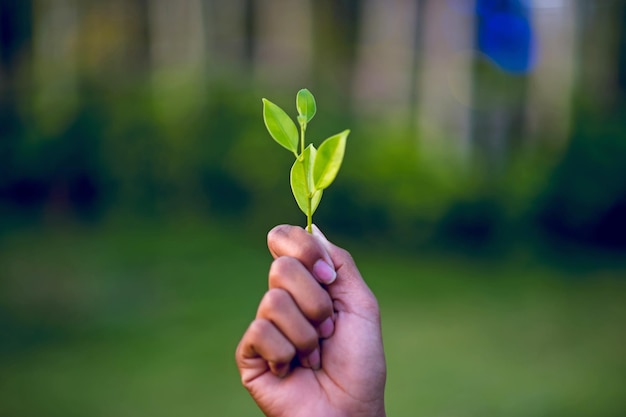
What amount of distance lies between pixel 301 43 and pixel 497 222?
646 cm

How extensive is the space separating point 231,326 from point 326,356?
Answer: 5281 mm

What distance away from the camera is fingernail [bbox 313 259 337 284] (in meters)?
1.60

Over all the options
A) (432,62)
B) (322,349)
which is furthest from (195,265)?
(322,349)

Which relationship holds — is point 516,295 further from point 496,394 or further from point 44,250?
point 44,250

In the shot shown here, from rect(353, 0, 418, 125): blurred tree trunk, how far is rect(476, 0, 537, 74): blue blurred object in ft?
4.53

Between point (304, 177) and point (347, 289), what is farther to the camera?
point (347, 289)

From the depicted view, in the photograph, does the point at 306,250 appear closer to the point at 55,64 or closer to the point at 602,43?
the point at 55,64

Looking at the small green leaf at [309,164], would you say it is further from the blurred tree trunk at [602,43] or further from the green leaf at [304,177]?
the blurred tree trunk at [602,43]

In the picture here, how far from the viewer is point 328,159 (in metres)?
1.49

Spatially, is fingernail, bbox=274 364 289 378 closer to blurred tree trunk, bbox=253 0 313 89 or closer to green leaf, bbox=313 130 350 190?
green leaf, bbox=313 130 350 190

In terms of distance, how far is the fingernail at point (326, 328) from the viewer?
5.42ft

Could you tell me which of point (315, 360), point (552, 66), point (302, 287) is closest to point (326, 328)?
point (315, 360)

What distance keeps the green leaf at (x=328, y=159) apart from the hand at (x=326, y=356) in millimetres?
147

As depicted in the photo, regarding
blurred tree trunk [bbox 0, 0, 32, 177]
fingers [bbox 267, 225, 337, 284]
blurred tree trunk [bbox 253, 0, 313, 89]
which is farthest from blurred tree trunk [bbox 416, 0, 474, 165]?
fingers [bbox 267, 225, 337, 284]
